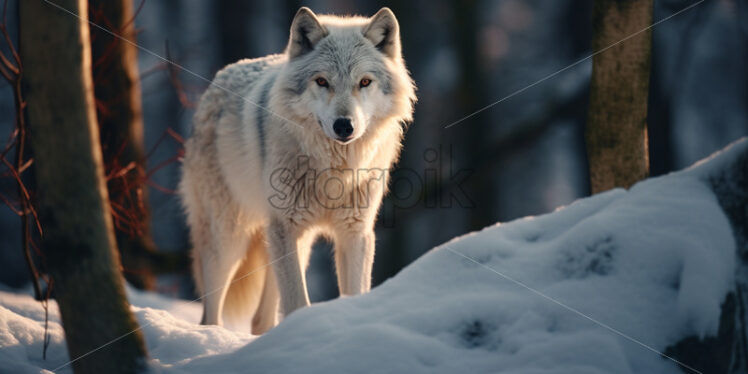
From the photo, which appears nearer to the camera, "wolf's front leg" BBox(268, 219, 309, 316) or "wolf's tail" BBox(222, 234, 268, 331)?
"wolf's front leg" BBox(268, 219, 309, 316)

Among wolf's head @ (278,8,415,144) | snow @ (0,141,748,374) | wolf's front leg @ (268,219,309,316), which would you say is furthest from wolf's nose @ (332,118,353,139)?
snow @ (0,141,748,374)

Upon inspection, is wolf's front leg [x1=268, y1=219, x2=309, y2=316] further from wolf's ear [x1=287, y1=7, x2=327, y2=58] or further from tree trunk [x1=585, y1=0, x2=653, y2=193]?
tree trunk [x1=585, y1=0, x2=653, y2=193]

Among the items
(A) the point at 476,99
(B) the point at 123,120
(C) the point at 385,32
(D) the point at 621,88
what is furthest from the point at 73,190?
(A) the point at 476,99

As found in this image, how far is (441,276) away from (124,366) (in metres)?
1.31

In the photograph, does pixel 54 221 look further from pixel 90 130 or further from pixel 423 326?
pixel 423 326

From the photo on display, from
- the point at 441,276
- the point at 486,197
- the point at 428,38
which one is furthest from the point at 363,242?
the point at 428,38

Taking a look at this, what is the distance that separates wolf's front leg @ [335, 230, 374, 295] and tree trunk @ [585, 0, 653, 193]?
5.27 feet

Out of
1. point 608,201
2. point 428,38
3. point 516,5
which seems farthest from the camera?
point 516,5

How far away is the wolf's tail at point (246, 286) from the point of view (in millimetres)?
4684

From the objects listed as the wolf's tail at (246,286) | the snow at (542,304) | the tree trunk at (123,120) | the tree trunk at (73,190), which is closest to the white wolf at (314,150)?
the wolf's tail at (246,286)

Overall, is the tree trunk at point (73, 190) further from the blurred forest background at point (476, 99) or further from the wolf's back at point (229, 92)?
the blurred forest background at point (476, 99)

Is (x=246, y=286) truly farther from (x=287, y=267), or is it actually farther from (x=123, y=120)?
(x=123, y=120)

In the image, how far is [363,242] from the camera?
3922 millimetres

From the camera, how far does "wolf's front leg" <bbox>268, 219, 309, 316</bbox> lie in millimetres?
3689
